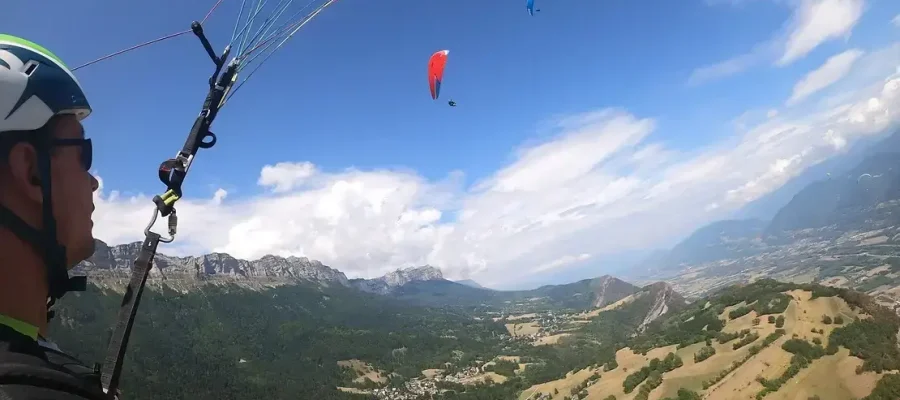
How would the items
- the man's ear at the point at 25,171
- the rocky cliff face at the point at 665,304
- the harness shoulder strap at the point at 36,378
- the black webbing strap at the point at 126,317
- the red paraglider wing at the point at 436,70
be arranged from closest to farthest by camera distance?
the harness shoulder strap at the point at 36,378
the man's ear at the point at 25,171
the black webbing strap at the point at 126,317
the red paraglider wing at the point at 436,70
the rocky cliff face at the point at 665,304

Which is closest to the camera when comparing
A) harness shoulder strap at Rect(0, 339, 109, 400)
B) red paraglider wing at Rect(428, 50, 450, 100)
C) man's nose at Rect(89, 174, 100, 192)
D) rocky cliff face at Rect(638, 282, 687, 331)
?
harness shoulder strap at Rect(0, 339, 109, 400)

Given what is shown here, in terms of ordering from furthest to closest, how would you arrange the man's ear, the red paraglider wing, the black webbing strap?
the red paraglider wing → the black webbing strap → the man's ear

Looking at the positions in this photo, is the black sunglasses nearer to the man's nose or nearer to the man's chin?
the man's nose

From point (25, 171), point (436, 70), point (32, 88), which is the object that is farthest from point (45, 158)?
point (436, 70)

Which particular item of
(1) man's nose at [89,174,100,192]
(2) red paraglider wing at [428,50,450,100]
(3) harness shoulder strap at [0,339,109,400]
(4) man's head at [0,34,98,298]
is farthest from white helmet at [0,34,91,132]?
(2) red paraglider wing at [428,50,450,100]

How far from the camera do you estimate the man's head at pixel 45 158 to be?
2.60 metres

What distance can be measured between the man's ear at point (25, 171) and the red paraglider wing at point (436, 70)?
30.9 meters

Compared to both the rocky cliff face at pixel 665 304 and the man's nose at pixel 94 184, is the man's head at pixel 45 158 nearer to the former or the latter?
the man's nose at pixel 94 184

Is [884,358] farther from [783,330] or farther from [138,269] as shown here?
[138,269]

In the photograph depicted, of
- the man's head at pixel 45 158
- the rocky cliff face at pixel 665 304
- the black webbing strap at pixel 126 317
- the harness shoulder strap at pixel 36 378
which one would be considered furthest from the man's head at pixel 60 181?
the rocky cliff face at pixel 665 304

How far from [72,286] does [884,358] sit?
4148 centimetres

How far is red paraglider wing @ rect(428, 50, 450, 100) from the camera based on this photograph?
33.1 metres

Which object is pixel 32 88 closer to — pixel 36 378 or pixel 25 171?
pixel 25 171

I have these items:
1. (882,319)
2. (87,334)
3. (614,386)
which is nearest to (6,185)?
(882,319)
